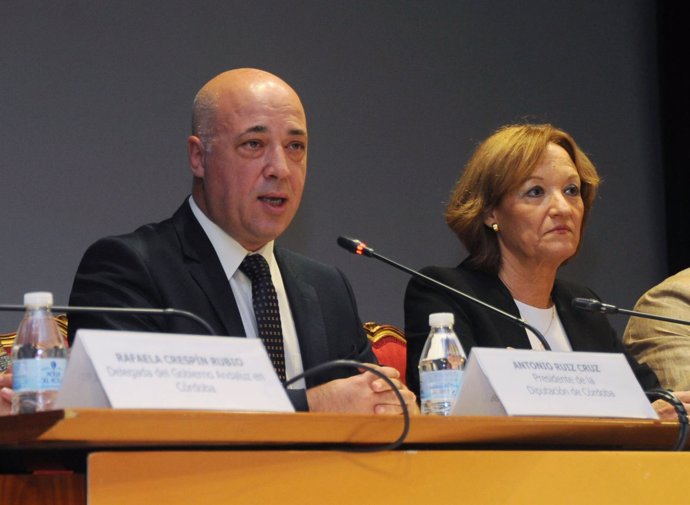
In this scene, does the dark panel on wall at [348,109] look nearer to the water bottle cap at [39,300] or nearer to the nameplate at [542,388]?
the water bottle cap at [39,300]

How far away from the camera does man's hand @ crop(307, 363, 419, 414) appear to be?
1.90m

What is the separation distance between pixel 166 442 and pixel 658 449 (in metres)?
0.88

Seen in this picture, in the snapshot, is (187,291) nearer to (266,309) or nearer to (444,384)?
(266,309)

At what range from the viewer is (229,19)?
11.8 feet

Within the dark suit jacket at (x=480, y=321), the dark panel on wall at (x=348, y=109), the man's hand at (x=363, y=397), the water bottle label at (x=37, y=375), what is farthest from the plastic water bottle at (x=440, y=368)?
the dark panel on wall at (x=348, y=109)

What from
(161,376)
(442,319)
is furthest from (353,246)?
(161,376)

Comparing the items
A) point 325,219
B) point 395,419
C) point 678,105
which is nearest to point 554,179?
point 325,219

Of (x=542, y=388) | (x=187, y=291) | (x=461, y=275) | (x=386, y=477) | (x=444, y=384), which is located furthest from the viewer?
(x=461, y=275)

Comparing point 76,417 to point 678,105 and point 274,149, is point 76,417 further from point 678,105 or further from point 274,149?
point 678,105

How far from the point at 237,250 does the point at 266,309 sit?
0.18 m

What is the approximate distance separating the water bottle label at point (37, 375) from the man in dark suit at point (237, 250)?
0.77 metres

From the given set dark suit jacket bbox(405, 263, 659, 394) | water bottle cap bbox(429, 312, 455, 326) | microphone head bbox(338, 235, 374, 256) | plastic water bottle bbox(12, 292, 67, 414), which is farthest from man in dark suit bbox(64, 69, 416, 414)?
plastic water bottle bbox(12, 292, 67, 414)

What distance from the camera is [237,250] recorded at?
2.68m

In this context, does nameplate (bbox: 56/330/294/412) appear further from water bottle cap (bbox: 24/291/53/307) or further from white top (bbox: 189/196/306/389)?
white top (bbox: 189/196/306/389)
